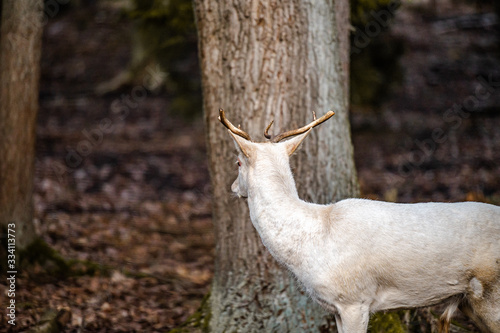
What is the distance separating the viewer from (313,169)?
200 inches

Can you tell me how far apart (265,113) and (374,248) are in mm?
1774

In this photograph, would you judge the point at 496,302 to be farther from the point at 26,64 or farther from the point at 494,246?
the point at 26,64

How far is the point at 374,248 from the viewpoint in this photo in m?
3.72

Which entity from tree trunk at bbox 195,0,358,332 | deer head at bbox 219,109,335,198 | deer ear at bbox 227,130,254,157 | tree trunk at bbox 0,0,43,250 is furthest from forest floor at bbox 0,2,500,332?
deer ear at bbox 227,130,254,157

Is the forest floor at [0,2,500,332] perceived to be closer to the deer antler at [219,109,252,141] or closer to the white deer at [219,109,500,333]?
the white deer at [219,109,500,333]

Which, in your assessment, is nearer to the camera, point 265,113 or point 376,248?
point 376,248

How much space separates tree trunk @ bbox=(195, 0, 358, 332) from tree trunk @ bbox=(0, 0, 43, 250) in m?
2.62

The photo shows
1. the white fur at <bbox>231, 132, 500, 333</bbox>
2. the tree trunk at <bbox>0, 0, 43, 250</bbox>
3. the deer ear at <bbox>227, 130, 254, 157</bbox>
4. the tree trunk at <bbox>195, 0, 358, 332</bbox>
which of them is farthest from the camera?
the tree trunk at <bbox>0, 0, 43, 250</bbox>

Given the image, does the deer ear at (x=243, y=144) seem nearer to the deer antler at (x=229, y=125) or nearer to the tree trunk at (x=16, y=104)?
the deer antler at (x=229, y=125)

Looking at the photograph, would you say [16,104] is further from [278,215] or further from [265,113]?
[278,215]

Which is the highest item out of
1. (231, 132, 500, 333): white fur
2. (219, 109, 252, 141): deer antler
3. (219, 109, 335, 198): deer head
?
(219, 109, 252, 141): deer antler

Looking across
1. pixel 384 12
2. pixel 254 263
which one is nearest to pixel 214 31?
pixel 254 263

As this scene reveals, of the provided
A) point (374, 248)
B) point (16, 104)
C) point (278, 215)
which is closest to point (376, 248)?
point (374, 248)

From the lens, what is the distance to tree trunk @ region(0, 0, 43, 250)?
657cm
